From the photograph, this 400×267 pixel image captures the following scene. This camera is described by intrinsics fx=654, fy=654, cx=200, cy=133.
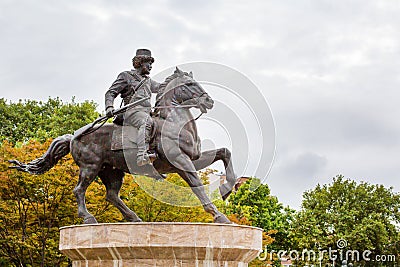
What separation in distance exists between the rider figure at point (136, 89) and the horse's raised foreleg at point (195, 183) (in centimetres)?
92

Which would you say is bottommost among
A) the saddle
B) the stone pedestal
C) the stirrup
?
the stone pedestal

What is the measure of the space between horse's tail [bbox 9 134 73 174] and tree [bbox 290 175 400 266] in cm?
2945

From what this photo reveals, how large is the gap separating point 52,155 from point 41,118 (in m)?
26.9

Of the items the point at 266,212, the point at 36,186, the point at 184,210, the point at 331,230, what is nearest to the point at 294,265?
the point at 331,230

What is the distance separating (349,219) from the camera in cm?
→ 4506

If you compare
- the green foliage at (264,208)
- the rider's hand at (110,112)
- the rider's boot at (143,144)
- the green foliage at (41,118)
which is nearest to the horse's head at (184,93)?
the rider's boot at (143,144)

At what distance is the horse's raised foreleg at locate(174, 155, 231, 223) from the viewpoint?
40.1 feet

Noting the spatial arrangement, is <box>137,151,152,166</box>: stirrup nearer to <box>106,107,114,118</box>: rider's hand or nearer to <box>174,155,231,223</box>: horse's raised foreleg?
<box>174,155,231,223</box>: horse's raised foreleg

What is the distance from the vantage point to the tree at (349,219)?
145 feet

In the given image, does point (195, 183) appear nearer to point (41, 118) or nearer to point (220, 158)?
point (220, 158)

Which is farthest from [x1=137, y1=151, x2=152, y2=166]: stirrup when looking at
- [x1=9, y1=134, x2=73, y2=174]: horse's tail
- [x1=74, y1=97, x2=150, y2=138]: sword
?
[x1=9, y1=134, x2=73, y2=174]: horse's tail

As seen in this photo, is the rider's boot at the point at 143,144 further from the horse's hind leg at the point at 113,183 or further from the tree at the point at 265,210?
the tree at the point at 265,210

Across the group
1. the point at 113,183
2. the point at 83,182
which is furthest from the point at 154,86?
the point at 83,182

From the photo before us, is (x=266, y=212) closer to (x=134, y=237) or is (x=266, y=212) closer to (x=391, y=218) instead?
(x=391, y=218)
